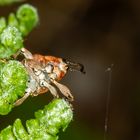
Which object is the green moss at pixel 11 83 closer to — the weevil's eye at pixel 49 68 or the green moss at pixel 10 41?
the weevil's eye at pixel 49 68

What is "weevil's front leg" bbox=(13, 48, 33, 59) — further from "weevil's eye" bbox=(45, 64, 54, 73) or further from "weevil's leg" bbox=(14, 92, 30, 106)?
"weevil's leg" bbox=(14, 92, 30, 106)

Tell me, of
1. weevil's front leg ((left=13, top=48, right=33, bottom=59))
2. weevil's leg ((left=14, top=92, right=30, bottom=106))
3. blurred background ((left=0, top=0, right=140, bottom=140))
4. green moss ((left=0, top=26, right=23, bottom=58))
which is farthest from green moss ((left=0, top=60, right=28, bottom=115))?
blurred background ((left=0, top=0, right=140, bottom=140))

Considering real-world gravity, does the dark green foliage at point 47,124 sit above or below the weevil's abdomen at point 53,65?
below

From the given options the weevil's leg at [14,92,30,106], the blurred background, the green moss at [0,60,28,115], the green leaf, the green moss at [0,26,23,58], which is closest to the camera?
the green moss at [0,60,28,115]

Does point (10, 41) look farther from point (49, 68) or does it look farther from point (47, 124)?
point (47, 124)

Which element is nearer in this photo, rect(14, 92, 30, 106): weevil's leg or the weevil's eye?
rect(14, 92, 30, 106): weevil's leg

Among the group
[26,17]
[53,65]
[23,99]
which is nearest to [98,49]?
[26,17]

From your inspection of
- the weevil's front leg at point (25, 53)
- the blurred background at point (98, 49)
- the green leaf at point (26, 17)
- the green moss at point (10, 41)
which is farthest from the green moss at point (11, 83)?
the blurred background at point (98, 49)

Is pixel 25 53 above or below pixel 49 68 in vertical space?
above

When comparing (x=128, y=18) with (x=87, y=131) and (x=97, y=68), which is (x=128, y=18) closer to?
(x=97, y=68)

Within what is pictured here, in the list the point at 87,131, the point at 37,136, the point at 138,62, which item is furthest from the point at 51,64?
the point at 138,62
